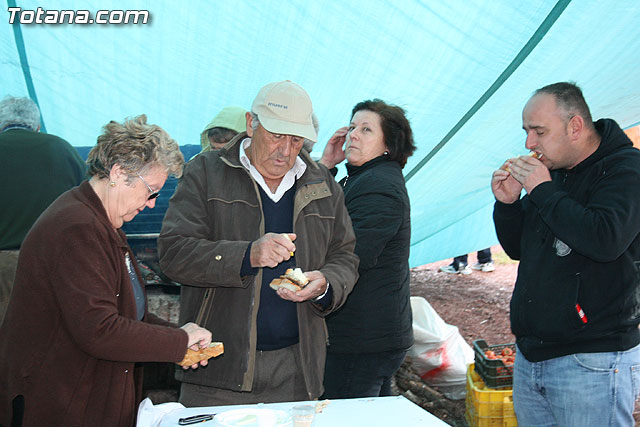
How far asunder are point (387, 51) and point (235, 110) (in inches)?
36.7

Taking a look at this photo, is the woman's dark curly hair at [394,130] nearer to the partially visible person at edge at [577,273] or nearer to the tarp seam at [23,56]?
the partially visible person at edge at [577,273]

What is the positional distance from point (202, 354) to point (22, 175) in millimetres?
1814

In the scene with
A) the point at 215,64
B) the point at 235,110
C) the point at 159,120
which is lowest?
the point at 159,120

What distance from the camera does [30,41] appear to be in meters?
3.39

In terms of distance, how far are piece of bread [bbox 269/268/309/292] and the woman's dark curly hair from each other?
1063mm

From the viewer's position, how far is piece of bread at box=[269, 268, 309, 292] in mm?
1946

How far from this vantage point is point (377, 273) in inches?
103

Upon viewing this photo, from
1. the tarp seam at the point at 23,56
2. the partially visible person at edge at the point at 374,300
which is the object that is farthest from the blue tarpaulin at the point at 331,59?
the partially visible person at edge at the point at 374,300

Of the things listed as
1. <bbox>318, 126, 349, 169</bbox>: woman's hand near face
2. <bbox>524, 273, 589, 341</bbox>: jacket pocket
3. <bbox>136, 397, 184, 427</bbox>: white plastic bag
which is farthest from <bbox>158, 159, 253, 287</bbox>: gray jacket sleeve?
<bbox>318, 126, 349, 169</bbox>: woman's hand near face

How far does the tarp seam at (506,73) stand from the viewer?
3124 millimetres

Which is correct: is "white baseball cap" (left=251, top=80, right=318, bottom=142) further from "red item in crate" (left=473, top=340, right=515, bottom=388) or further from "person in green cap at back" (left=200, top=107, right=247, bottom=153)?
"red item in crate" (left=473, top=340, right=515, bottom=388)

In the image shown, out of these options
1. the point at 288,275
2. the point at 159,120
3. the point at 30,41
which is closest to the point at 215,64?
the point at 159,120

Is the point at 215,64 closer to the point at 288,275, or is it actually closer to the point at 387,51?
the point at 387,51

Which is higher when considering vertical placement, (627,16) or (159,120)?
(627,16)
